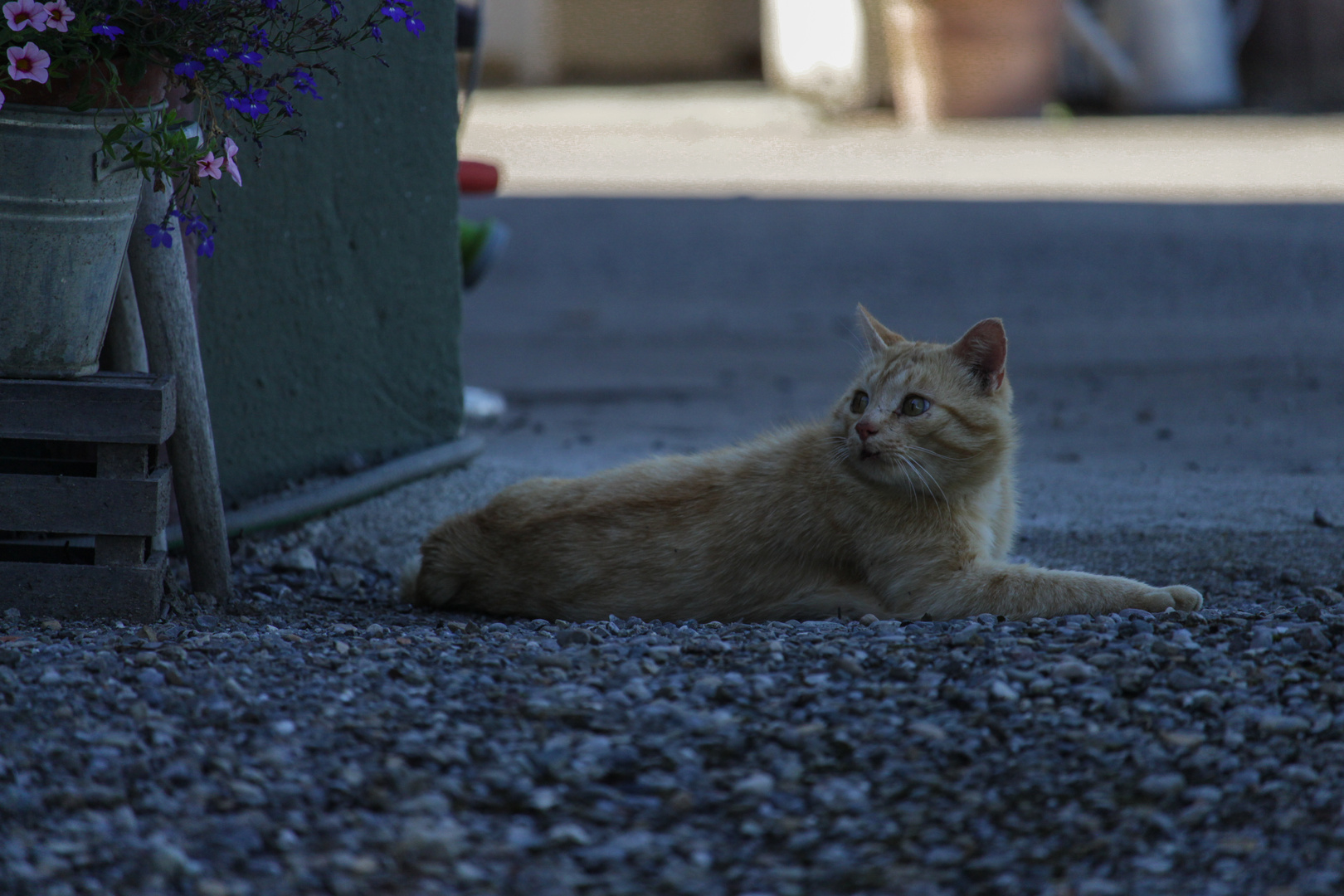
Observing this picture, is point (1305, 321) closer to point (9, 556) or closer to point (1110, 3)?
point (9, 556)

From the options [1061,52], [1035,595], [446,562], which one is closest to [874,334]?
[1035,595]

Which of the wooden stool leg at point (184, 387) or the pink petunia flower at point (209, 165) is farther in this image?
the wooden stool leg at point (184, 387)

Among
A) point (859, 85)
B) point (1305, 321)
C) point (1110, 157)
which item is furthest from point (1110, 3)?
point (1305, 321)

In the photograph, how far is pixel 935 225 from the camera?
1050 centimetres

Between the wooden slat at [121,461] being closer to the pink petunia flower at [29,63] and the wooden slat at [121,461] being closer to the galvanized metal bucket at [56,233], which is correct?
the galvanized metal bucket at [56,233]

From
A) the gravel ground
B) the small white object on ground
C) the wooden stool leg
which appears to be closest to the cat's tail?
the wooden stool leg

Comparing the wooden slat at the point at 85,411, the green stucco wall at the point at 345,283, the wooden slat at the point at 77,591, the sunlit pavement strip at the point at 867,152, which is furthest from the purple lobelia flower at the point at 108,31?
the sunlit pavement strip at the point at 867,152

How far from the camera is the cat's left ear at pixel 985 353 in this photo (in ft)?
10.9

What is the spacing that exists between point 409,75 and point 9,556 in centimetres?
208

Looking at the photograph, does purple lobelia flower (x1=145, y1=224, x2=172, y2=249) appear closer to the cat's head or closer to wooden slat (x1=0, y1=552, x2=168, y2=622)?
wooden slat (x1=0, y1=552, x2=168, y2=622)

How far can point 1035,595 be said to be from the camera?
3.12 meters

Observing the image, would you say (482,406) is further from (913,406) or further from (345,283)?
(913,406)

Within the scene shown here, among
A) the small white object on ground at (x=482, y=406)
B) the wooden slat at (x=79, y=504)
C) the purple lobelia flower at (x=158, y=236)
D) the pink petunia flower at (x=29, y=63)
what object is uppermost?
the pink petunia flower at (x=29, y=63)

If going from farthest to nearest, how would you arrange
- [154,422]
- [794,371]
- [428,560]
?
1. [794,371]
2. [428,560]
3. [154,422]
